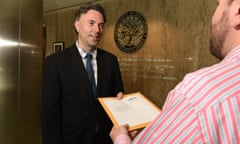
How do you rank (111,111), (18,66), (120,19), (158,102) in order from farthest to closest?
(120,19) < (158,102) < (18,66) < (111,111)

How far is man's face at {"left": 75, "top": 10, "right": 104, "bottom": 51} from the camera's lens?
1.62 metres

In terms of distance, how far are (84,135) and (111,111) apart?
0.50m

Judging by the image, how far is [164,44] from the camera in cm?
328

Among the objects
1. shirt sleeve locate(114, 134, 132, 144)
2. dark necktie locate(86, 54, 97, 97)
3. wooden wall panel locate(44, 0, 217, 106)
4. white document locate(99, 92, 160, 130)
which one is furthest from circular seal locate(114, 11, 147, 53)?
shirt sleeve locate(114, 134, 132, 144)

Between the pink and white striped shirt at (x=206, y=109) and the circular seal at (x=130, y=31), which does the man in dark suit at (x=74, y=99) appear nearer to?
the pink and white striped shirt at (x=206, y=109)

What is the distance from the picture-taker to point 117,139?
787mm

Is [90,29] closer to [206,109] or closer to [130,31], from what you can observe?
[206,109]

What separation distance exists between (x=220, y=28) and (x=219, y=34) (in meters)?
0.02

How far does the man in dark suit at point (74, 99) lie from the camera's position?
147cm

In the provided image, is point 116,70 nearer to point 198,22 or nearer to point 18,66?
point 18,66

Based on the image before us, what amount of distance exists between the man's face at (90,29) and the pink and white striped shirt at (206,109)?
47.2 inches

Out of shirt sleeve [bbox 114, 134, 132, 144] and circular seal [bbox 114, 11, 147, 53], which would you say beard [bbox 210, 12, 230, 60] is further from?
circular seal [bbox 114, 11, 147, 53]

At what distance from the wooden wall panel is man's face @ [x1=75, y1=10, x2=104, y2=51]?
1.75m

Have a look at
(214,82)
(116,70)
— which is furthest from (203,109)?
(116,70)
